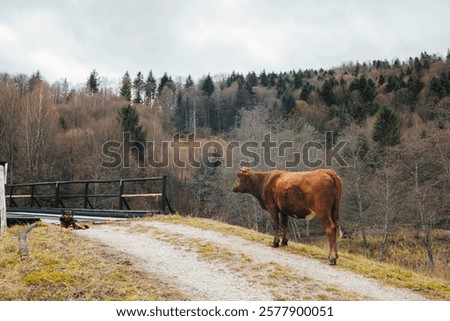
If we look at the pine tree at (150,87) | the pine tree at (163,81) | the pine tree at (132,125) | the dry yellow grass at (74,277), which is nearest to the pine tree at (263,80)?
the pine tree at (163,81)

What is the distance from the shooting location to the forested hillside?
27766mm

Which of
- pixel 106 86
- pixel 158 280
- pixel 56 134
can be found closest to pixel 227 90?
pixel 106 86

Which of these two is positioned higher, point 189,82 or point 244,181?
point 189,82

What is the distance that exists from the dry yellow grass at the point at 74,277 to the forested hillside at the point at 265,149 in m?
20.9

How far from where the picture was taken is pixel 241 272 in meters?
6.57

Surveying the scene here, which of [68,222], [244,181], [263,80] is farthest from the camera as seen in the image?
[263,80]

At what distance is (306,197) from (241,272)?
7.98 feet

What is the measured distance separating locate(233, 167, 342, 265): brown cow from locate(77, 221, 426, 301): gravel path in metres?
0.76

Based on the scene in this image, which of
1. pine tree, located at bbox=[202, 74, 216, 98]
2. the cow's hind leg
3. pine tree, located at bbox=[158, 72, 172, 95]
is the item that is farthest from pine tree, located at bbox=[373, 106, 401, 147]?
pine tree, located at bbox=[158, 72, 172, 95]

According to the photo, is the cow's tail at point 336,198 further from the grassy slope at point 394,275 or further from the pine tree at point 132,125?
the pine tree at point 132,125

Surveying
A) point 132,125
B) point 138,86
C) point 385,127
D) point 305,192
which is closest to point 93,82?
point 138,86

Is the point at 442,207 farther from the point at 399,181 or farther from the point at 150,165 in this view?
the point at 150,165

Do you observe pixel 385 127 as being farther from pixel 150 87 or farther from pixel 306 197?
pixel 150 87

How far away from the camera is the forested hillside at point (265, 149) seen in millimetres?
27766
